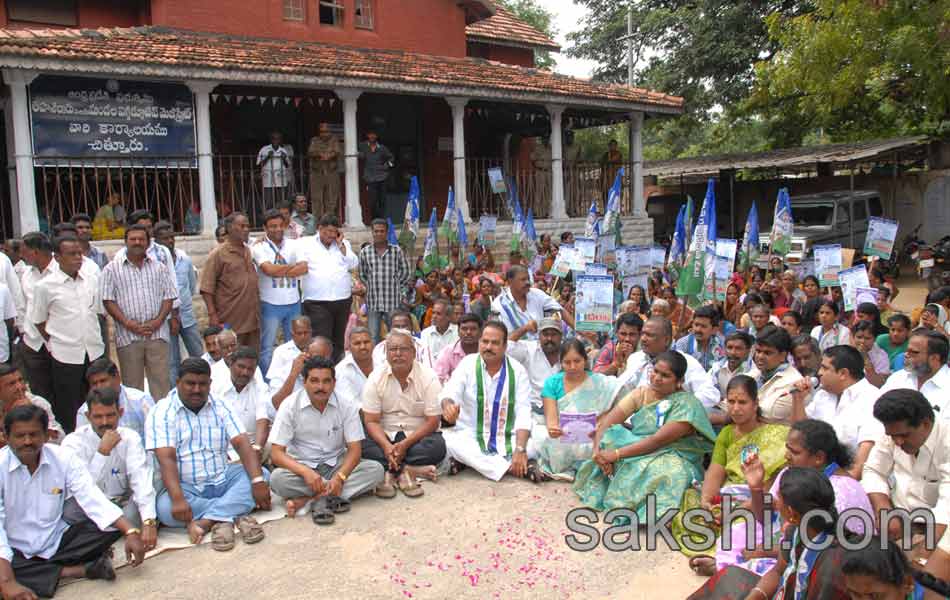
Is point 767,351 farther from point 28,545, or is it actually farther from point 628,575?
point 28,545

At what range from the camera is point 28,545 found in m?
4.33

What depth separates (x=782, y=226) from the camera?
9.74m

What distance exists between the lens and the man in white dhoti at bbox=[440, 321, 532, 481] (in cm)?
602

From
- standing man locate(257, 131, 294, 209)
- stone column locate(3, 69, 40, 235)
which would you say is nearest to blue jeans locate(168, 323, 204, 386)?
stone column locate(3, 69, 40, 235)

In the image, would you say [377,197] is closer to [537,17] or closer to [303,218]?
[303,218]


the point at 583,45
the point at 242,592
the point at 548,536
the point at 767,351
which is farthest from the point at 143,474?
the point at 583,45

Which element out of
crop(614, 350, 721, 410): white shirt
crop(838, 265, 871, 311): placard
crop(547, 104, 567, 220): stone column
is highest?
crop(547, 104, 567, 220): stone column

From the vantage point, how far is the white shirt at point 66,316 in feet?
20.1

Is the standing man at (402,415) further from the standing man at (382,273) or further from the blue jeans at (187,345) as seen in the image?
the standing man at (382,273)

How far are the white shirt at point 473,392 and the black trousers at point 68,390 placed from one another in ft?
9.23

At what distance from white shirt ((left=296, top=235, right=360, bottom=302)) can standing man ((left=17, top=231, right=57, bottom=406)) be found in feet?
7.52

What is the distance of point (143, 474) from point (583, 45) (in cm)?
2698

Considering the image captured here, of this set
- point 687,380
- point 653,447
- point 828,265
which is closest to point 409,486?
point 653,447

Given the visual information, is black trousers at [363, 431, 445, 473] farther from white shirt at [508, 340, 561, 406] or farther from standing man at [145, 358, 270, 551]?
white shirt at [508, 340, 561, 406]
